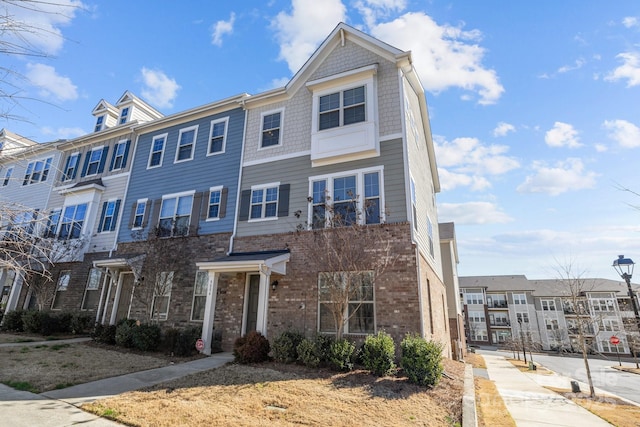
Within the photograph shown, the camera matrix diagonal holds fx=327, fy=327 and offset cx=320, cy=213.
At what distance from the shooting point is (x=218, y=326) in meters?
12.4

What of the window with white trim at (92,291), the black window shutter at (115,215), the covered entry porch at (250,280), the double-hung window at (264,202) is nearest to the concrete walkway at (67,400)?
the covered entry porch at (250,280)

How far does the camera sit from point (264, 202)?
13516 millimetres

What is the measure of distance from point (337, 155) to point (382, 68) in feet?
12.9

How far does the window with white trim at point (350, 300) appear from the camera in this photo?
964 cm

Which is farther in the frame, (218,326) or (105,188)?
(105,188)

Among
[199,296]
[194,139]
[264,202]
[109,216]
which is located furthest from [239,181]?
[109,216]

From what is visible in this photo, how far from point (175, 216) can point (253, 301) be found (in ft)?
19.5

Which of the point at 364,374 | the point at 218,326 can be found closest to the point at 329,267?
the point at 364,374

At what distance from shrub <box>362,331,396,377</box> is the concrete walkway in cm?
448

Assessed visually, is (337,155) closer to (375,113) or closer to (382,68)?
(375,113)

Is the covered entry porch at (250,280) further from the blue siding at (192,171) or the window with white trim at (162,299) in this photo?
the window with white trim at (162,299)

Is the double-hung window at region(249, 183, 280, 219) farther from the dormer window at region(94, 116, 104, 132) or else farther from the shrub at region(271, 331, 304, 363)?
the dormer window at region(94, 116, 104, 132)

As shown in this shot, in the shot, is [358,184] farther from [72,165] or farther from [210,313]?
[72,165]

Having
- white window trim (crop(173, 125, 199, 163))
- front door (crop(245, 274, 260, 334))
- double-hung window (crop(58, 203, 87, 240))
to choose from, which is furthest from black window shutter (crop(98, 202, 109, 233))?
front door (crop(245, 274, 260, 334))
